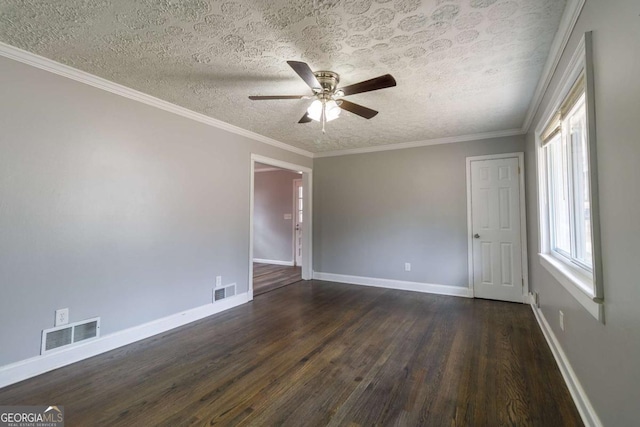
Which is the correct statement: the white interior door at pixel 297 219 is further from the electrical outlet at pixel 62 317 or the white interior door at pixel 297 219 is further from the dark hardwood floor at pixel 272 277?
the electrical outlet at pixel 62 317

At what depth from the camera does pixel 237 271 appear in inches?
151

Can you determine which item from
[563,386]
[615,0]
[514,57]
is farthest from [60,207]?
[563,386]

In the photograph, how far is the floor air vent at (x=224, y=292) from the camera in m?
3.53

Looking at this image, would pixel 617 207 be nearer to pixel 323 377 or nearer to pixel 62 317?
pixel 323 377

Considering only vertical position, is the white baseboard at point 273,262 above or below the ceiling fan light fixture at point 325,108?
below

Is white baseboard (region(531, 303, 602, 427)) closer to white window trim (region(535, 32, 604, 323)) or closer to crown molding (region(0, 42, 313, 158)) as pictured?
white window trim (region(535, 32, 604, 323))

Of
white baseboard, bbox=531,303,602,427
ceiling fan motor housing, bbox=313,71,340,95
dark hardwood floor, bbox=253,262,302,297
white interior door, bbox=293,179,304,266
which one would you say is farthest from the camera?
white interior door, bbox=293,179,304,266

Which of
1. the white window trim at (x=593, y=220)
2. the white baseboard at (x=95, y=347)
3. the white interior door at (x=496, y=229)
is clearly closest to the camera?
the white window trim at (x=593, y=220)

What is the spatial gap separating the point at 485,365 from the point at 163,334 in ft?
9.84

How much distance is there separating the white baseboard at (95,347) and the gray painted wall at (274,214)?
3.50 meters

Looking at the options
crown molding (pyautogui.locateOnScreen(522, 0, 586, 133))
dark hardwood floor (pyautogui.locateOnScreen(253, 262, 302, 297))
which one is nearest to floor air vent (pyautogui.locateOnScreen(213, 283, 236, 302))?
dark hardwood floor (pyautogui.locateOnScreen(253, 262, 302, 297))

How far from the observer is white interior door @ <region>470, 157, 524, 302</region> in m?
3.88

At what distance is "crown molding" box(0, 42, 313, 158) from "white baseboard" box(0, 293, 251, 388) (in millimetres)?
2214

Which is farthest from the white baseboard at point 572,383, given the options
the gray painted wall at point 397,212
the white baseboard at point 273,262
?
the white baseboard at point 273,262
